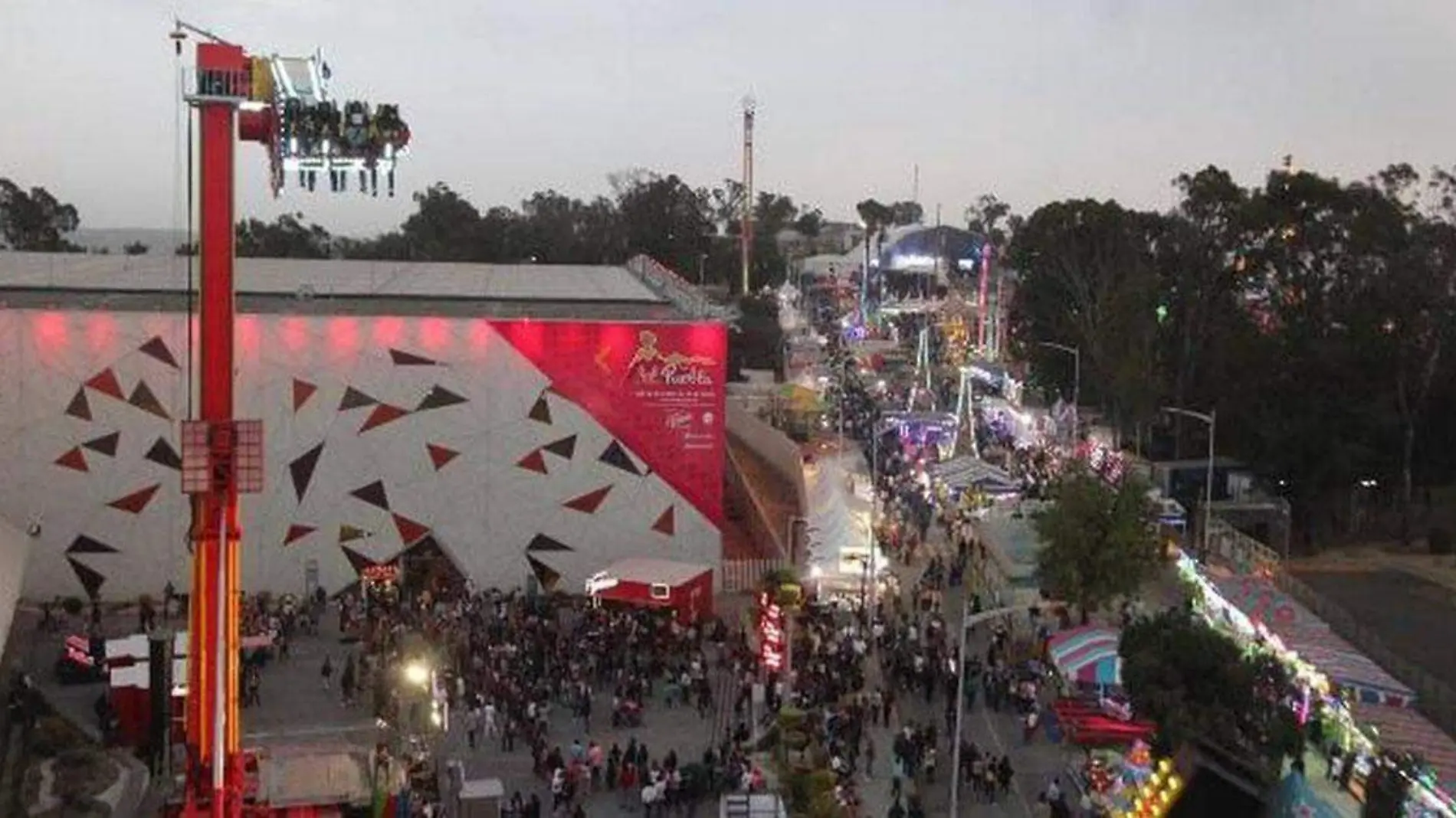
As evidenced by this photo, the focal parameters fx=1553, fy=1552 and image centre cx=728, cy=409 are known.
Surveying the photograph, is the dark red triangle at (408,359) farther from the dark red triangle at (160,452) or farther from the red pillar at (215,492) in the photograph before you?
the red pillar at (215,492)

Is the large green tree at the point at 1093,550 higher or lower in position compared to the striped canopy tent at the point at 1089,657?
higher

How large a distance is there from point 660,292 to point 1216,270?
Answer: 20.4 metres

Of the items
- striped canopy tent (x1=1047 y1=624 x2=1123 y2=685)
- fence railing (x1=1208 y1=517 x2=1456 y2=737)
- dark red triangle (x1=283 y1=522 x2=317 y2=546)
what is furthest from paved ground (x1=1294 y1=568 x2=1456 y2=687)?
dark red triangle (x1=283 y1=522 x2=317 y2=546)

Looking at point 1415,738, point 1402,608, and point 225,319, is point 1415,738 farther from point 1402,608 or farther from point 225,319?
point 225,319

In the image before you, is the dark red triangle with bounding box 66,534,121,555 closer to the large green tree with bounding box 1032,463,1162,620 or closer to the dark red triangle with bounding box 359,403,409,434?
the dark red triangle with bounding box 359,403,409,434

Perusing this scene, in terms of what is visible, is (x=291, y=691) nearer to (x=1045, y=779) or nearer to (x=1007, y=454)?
(x=1045, y=779)

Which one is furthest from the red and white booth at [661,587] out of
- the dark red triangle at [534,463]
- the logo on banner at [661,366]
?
the logo on banner at [661,366]

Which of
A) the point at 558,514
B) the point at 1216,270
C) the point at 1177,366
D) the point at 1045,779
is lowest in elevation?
the point at 1045,779

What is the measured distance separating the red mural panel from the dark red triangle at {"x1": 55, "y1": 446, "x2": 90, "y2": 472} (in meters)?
9.10

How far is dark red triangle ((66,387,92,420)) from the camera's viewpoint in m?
32.4

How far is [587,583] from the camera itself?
3216 centimetres

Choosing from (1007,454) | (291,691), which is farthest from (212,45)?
(1007,454)

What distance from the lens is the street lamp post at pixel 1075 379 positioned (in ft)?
168

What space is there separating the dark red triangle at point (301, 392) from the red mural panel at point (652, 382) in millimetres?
4188
